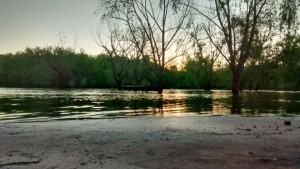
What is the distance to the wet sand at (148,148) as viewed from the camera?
7.62 m

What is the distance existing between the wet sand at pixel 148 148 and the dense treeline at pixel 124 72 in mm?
75712

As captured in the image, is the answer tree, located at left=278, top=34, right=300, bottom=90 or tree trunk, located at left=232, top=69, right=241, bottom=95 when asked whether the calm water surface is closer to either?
tree trunk, located at left=232, top=69, right=241, bottom=95

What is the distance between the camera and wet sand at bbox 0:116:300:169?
762cm

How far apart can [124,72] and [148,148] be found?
318ft

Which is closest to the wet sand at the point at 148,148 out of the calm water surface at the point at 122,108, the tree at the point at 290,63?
the calm water surface at the point at 122,108

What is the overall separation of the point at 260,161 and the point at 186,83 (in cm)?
12313

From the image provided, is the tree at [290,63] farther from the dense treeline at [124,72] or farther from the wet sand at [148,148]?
the wet sand at [148,148]

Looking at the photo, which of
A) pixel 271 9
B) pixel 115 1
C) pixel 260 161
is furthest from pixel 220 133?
pixel 115 1

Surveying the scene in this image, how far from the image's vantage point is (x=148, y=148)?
9.29 m

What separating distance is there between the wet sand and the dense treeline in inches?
2981

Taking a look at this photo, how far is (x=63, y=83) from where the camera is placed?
118250 millimetres

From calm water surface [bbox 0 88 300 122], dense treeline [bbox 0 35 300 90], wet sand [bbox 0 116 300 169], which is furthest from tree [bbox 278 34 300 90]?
wet sand [bbox 0 116 300 169]

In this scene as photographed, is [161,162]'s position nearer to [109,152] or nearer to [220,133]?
[109,152]

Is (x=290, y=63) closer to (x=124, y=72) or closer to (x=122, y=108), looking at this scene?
(x=124, y=72)
